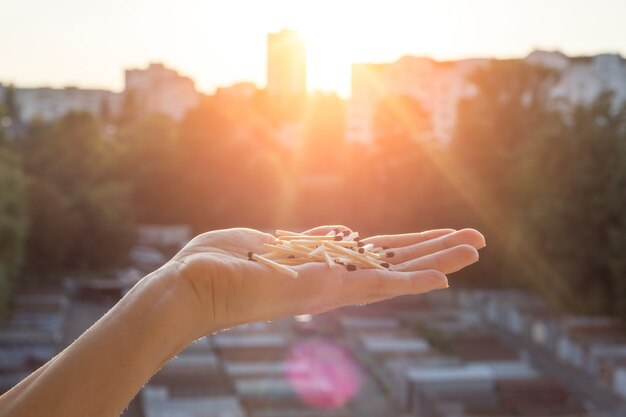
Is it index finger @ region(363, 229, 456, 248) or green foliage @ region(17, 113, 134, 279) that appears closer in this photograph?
index finger @ region(363, 229, 456, 248)

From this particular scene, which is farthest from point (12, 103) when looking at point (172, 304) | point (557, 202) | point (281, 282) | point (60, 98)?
point (172, 304)

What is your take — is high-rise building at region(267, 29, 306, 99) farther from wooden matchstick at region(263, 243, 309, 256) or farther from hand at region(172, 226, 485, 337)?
hand at region(172, 226, 485, 337)

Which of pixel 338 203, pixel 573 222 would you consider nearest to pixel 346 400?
pixel 573 222

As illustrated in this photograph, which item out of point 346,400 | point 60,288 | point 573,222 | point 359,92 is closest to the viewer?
point 346,400

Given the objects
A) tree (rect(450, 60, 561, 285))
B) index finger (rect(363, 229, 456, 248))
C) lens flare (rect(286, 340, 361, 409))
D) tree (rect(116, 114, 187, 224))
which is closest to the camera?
index finger (rect(363, 229, 456, 248))

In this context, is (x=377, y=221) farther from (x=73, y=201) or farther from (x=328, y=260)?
(x=328, y=260)

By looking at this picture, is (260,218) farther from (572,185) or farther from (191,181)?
(572,185)

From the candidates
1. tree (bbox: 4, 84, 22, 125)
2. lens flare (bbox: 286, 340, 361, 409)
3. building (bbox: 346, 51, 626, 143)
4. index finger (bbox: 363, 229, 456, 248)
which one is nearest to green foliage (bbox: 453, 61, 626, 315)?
lens flare (bbox: 286, 340, 361, 409)
